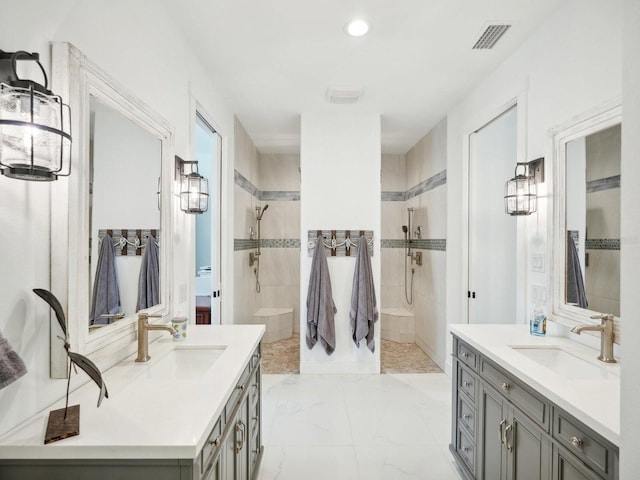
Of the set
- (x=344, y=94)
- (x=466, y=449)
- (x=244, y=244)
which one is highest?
(x=344, y=94)

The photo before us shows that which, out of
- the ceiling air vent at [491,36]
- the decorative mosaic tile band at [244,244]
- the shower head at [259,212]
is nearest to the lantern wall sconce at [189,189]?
the decorative mosaic tile band at [244,244]

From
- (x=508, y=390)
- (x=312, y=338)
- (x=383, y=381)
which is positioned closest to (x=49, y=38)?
(x=508, y=390)

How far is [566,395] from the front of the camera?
117 centimetres

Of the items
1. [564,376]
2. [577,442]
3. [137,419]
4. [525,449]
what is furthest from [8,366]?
[564,376]

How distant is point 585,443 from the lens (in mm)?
1092

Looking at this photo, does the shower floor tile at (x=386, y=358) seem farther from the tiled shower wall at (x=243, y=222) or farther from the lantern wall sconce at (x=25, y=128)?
the lantern wall sconce at (x=25, y=128)

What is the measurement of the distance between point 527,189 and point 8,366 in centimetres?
241

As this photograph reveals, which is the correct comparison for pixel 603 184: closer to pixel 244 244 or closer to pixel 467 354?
pixel 467 354

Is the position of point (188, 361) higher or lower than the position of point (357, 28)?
lower

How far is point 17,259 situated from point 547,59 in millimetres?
2637

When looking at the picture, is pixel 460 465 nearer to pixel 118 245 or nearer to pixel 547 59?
pixel 118 245

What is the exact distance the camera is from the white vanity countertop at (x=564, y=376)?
1060mm

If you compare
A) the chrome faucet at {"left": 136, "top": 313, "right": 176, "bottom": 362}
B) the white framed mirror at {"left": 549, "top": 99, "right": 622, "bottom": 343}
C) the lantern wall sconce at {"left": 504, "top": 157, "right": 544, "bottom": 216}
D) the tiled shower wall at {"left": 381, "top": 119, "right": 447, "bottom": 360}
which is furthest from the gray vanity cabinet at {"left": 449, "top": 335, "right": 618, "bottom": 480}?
the tiled shower wall at {"left": 381, "top": 119, "right": 447, "bottom": 360}

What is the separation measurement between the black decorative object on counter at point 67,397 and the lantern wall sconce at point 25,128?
35cm
